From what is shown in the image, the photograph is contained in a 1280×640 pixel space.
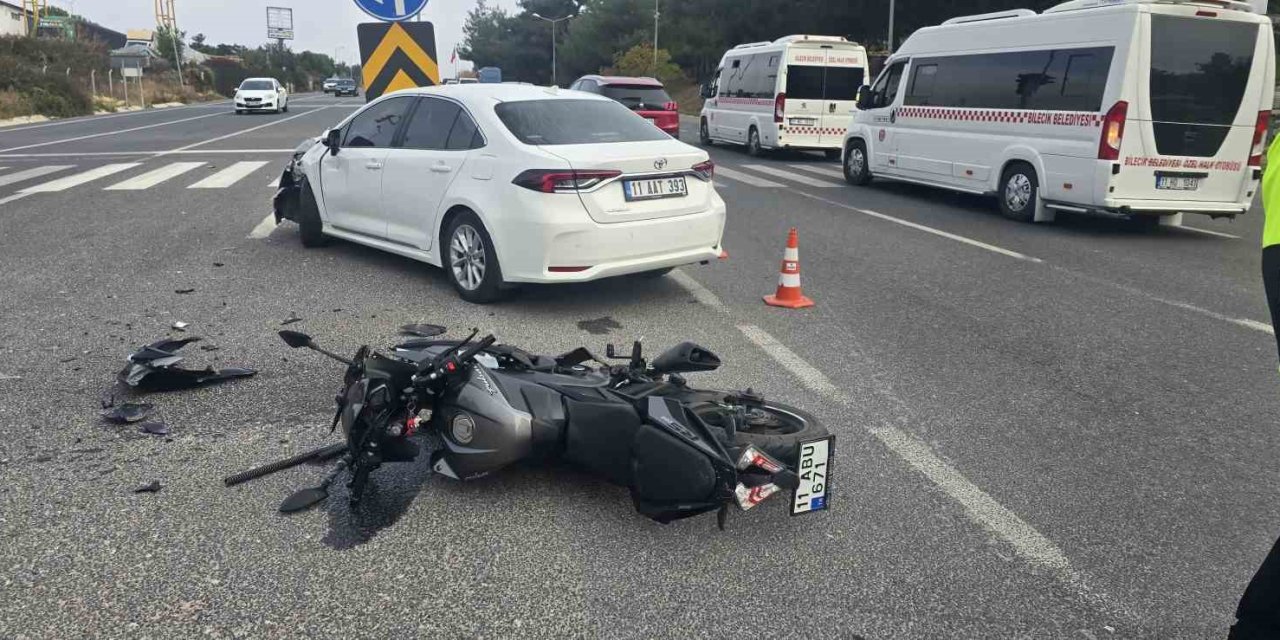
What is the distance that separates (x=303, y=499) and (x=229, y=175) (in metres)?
13.0

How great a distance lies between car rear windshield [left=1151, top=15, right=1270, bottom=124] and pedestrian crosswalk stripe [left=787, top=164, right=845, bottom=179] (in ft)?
22.8

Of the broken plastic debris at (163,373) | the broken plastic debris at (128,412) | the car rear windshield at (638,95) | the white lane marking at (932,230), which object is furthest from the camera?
the car rear windshield at (638,95)

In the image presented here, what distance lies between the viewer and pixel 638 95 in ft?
62.8

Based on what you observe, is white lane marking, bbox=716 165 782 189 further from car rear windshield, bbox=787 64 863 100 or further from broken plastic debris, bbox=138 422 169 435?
broken plastic debris, bbox=138 422 169 435

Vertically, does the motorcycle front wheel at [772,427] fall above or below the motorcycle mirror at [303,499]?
above

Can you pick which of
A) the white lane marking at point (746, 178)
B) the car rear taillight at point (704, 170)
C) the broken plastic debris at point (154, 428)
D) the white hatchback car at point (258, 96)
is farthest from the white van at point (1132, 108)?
the white hatchback car at point (258, 96)

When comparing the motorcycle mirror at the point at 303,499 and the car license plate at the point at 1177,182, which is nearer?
the motorcycle mirror at the point at 303,499

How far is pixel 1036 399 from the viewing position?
195 inches

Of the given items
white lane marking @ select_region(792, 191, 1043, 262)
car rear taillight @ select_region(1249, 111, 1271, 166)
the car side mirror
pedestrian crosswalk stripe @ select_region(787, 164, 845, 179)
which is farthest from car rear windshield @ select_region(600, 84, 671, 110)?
car rear taillight @ select_region(1249, 111, 1271, 166)

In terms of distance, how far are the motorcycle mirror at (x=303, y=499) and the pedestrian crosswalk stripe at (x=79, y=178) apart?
11.4 m

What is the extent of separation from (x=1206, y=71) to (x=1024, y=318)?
18.5ft

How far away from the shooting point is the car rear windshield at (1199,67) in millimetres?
10156

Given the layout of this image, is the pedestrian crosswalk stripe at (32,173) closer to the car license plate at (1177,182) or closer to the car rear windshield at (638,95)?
the car rear windshield at (638,95)

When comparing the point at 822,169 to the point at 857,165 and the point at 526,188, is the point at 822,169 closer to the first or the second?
the point at 857,165
